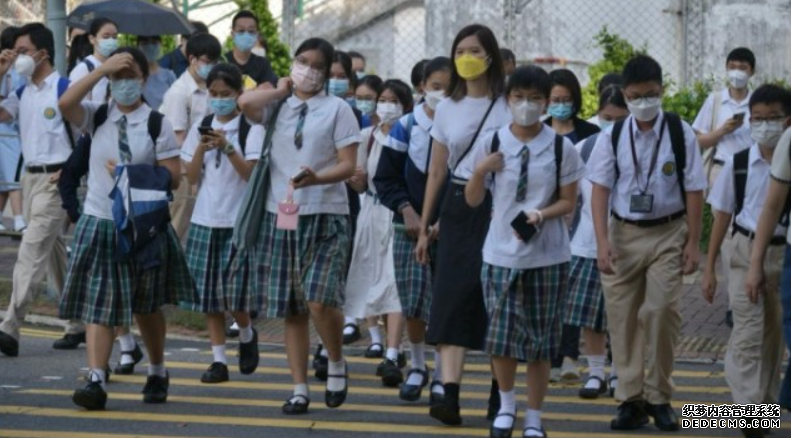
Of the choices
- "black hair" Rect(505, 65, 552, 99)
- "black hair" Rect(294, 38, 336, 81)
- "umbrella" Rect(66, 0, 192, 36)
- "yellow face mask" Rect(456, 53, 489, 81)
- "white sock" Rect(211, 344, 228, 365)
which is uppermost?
"umbrella" Rect(66, 0, 192, 36)

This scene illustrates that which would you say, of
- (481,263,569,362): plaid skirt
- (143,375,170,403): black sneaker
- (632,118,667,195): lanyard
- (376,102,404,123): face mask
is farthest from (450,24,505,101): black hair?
(143,375,170,403): black sneaker

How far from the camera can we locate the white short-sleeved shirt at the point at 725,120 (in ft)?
44.7

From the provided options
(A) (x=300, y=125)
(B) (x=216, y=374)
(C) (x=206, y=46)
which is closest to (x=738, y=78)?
(C) (x=206, y=46)

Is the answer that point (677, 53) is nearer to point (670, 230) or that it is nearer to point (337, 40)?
point (337, 40)

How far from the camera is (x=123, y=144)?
977 centimetres

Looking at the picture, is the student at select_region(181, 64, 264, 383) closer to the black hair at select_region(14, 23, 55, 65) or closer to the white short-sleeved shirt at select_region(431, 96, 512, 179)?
the black hair at select_region(14, 23, 55, 65)

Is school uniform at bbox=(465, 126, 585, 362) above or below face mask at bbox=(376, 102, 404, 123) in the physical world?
below

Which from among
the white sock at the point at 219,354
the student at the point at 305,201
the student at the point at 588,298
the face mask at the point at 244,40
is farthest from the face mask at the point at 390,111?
the face mask at the point at 244,40

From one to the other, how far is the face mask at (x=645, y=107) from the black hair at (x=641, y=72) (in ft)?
0.33

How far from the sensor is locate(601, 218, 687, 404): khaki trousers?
913 centimetres

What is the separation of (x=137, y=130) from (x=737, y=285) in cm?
329

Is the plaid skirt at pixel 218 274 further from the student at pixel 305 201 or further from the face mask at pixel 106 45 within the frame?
the face mask at pixel 106 45

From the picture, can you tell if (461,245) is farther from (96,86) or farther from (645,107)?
(96,86)

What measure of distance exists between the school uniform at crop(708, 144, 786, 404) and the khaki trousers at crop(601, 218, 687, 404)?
0.95 ft
